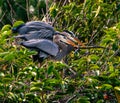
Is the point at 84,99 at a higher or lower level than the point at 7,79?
lower

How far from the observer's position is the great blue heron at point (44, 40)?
182cm

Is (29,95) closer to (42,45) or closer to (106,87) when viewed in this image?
(42,45)

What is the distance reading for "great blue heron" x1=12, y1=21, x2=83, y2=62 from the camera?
1.82 meters

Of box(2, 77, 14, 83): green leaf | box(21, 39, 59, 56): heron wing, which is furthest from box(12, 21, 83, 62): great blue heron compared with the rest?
box(2, 77, 14, 83): green leaf

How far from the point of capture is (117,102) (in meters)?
2.03

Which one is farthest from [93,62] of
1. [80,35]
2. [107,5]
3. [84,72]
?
[107,5]

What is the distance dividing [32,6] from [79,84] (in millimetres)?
3820

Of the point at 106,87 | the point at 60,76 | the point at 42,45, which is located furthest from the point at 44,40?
the point at 106,87

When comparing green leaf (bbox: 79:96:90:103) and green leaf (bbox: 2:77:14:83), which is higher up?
green leaf (bbox: 2:77:14:83)

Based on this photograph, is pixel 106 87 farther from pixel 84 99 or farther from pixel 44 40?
pixel 44 40

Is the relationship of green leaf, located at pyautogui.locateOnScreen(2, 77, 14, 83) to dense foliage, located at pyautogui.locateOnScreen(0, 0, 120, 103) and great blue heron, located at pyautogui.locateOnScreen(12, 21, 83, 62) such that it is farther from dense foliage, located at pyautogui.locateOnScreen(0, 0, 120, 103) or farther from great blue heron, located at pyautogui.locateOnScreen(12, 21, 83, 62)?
great blue heron, located at pyautogui.locateOnScreen(12, 21, 83, 62)

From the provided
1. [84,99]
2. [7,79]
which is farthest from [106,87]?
[7,79]

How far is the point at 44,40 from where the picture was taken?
1.85 m

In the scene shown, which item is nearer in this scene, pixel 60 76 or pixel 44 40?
pixel 44 40
